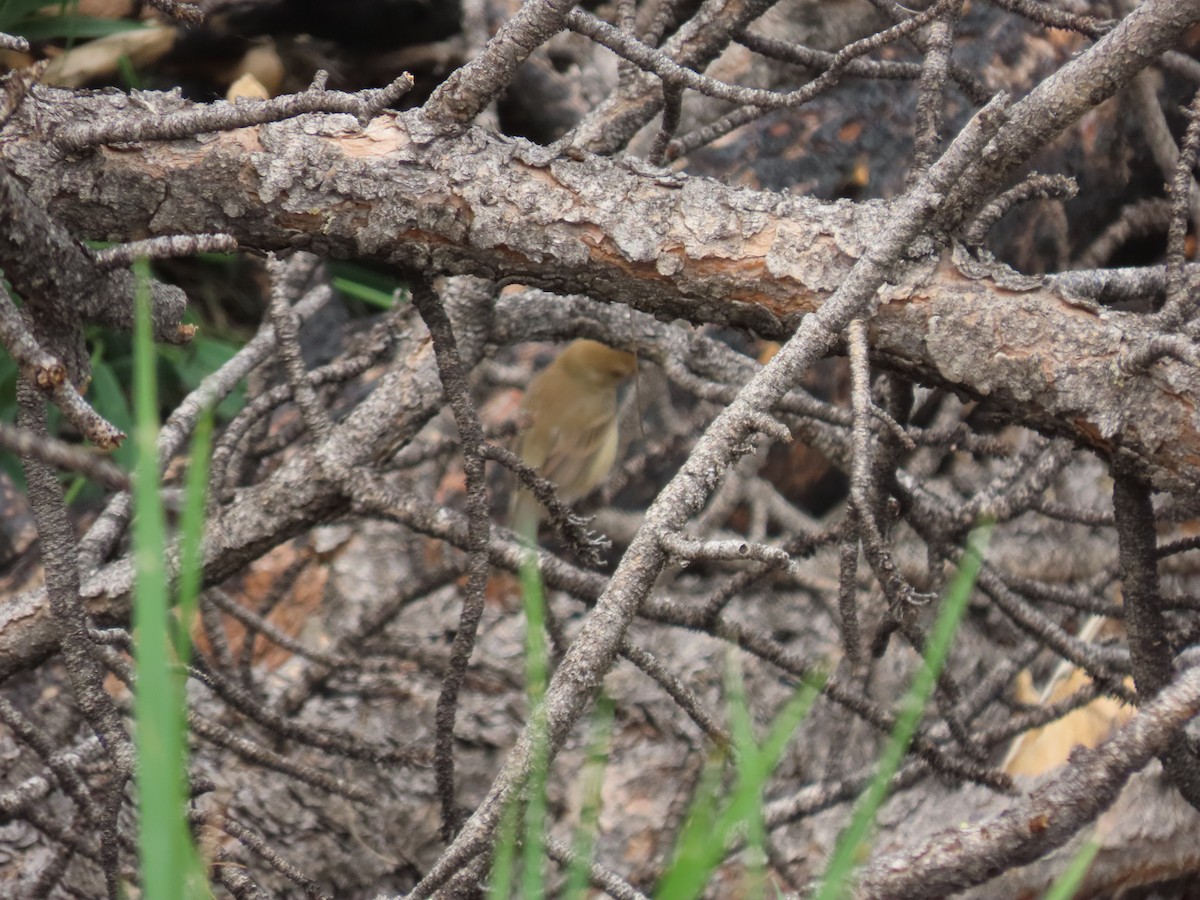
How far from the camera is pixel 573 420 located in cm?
351

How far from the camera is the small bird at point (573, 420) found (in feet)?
10.1

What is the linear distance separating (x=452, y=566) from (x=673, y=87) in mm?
1152

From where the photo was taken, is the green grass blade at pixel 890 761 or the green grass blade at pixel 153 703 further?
the green grass blade at pixel 890 761

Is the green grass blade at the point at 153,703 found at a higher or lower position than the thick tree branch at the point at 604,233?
lower

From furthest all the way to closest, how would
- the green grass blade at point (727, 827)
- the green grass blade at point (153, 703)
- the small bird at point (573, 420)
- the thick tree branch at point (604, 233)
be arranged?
the small bird at point (573, 420) → the thick tree branch at point (604, 233) → the green grass blade at point (727, 827) → the green grass blade at point (153, 703)

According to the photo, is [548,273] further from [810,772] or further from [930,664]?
[810,772]

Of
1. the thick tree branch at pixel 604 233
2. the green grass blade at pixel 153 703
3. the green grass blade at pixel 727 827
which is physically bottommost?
the green grass blade at pixel 727 827

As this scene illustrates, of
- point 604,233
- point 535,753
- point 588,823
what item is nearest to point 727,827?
point 588,823

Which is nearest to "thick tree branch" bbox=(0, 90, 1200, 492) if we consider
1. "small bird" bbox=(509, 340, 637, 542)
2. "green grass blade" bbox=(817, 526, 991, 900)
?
"green grass blade" bbox=(817, 526, 991, 900)

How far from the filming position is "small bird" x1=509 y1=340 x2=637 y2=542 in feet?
10.1

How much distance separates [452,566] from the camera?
2.45m

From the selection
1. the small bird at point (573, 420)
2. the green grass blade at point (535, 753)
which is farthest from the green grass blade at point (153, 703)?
the small bird at point (573, 420)

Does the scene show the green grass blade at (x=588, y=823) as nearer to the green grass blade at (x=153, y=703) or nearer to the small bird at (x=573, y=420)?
the green grass blade at (x=153, y=703)

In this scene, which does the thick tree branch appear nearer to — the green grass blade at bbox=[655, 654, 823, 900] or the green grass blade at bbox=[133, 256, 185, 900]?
the green grass blade at bbox=[655, 654, 823, 900]
